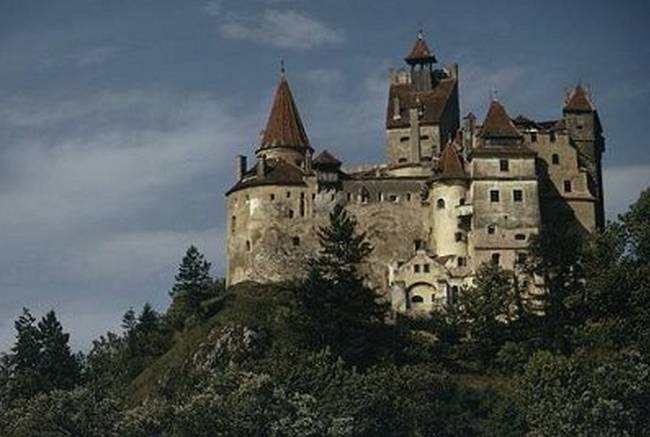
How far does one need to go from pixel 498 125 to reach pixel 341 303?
19.3 m

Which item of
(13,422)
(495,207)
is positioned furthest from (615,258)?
(13,422)

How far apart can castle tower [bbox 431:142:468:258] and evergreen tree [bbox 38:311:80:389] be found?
27561 mm

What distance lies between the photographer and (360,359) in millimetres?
106812

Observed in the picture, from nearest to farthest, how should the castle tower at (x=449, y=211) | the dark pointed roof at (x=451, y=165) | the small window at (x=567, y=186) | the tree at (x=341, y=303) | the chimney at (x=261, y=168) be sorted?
the tree at (x=341, y=303), the castle tower at (x=449, y=211), the dark pointed roof at (x=451, y=165), the small window at (x=567, y=186), the chimney at (x=261, y=168)

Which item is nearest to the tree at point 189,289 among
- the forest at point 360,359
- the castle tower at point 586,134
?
the forest at point 360,359

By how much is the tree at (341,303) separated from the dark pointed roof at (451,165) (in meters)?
9.01

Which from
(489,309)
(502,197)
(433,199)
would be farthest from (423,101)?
(489,309)

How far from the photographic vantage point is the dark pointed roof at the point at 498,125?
11894 cm

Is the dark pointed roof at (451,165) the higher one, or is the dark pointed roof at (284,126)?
the dark pointed roof at (284,126)

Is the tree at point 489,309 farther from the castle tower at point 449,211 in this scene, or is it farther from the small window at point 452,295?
the castle tower at point 449,211

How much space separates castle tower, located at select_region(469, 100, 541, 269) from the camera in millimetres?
116250

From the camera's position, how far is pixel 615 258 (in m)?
109

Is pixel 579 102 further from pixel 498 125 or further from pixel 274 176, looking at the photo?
pixel 274 176

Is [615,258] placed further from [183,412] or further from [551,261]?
[183,412]
